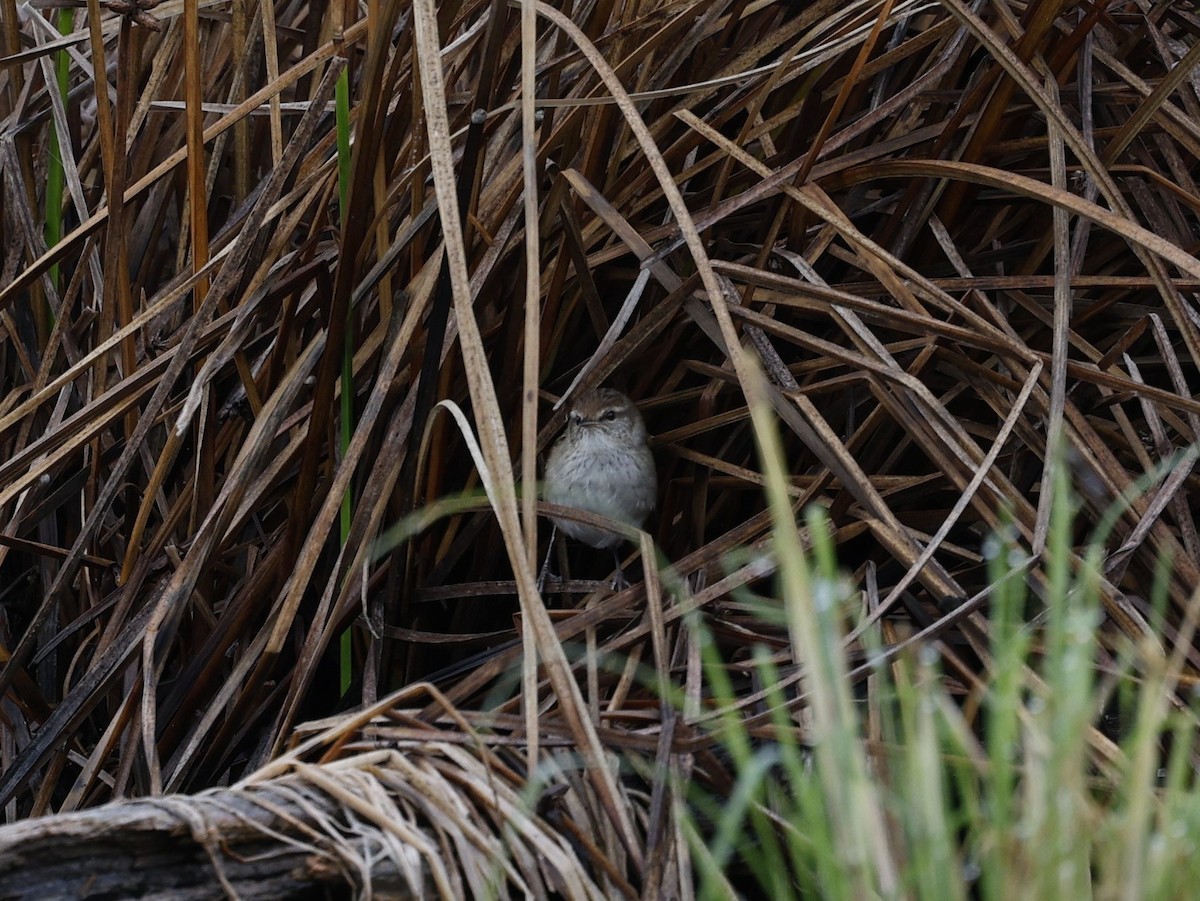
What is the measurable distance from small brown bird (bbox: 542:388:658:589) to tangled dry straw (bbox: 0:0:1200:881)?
80 mm

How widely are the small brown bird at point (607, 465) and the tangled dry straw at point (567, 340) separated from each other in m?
0.08

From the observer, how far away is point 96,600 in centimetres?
298

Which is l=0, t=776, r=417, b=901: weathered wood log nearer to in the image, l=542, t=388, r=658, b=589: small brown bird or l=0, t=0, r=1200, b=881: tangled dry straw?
l=0, t=0, r=1200, b=881: tangled dry straw

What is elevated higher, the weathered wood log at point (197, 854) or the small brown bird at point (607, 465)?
the weathered wood log at point (197, 854)

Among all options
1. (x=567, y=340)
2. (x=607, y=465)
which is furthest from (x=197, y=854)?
(x=607, y=465)

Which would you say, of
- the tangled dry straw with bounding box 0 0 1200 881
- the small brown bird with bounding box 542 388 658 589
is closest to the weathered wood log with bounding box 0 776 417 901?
the tangled dry straw with bounding box 0 0 1200 881

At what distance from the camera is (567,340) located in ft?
10.7

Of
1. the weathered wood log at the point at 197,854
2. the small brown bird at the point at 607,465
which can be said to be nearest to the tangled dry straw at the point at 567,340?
the small brown bird at the point at 607,465

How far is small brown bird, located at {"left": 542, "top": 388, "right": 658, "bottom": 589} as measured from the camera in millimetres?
3268

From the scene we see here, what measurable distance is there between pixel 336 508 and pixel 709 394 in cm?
94

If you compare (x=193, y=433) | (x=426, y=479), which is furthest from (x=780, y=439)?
(x=193, y=433)

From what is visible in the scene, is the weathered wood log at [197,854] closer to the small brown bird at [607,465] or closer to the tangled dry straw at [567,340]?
the tangled dry straw at [567,340]

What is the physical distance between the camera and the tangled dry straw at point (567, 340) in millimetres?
2555

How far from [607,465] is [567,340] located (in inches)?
16.1
